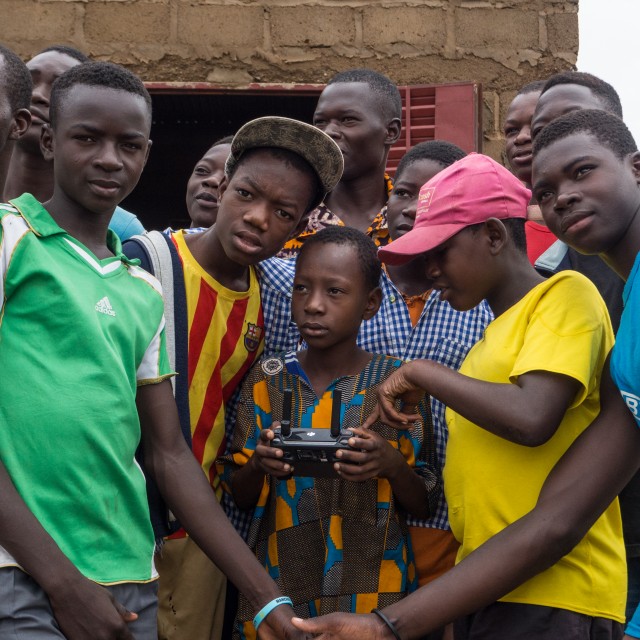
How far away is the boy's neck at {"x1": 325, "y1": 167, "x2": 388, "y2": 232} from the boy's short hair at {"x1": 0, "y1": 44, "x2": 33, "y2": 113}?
154cm

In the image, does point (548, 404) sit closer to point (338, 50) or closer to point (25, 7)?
point (338, 50)

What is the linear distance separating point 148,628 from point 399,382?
33.8 inches

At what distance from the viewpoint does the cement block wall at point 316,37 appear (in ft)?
17.7

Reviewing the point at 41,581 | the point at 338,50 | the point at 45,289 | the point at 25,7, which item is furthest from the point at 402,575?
the point at 25,7

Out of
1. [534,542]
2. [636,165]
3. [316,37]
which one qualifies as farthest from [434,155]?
[316,37]

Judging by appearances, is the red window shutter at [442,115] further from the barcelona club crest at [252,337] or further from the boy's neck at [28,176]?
the barcelona club crest at [252,337]

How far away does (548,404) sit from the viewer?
2244mm

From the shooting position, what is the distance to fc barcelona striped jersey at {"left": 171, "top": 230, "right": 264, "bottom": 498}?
2.82 m

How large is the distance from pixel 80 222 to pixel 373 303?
1022mm

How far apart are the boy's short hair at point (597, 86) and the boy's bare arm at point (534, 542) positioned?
62.8 inches

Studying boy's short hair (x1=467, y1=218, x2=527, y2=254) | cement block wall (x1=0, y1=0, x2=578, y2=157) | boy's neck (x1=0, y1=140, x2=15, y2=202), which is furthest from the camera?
cement block wall (x1=0, y1=0, x2=578, y2=157)

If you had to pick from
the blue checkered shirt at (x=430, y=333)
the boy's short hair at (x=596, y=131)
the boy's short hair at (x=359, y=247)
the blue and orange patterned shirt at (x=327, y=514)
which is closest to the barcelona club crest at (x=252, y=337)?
the blue and orange patterned shirt at (x=327, y=514)

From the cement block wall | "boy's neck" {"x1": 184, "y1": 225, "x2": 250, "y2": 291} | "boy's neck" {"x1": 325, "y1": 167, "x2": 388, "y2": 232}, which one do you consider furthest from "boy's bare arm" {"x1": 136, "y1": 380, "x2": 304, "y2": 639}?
the cement block wall

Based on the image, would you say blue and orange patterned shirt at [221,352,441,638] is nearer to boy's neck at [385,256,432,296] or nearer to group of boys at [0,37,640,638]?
group of boys at [0,37,640,638]
